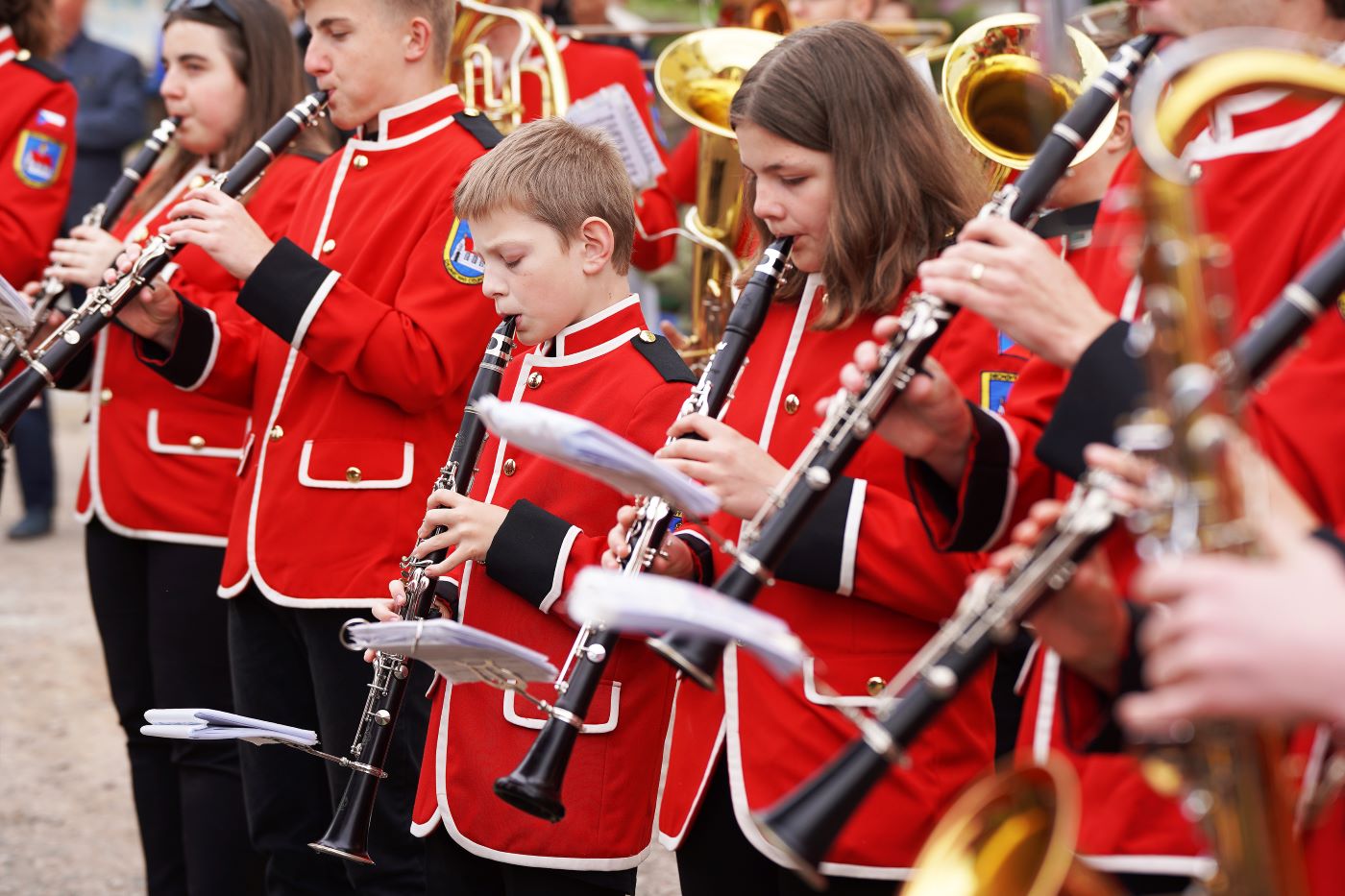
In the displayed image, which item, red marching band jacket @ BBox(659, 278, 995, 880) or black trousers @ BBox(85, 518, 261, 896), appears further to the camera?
black trousers @ BBox(85, 518, 261, 896)

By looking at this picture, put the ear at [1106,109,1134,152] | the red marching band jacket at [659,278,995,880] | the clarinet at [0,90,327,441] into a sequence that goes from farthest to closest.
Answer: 1. the clarinet at [0,90,327,441]
2. the ear at [1106,109,1134,152]
3. the red marching band jacket at [659,278,995,880]

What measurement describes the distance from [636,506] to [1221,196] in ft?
3.03

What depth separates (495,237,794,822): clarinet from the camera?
2.19m

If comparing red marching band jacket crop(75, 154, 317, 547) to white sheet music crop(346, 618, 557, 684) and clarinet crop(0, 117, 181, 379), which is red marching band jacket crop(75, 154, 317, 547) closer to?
clarinet crop(0, 117, 181, 379)

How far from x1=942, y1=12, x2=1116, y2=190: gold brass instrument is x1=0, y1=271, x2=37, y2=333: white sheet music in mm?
1824

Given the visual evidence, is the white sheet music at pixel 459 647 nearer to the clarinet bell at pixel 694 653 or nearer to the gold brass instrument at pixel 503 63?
the clarinet bell at pixel 694 653

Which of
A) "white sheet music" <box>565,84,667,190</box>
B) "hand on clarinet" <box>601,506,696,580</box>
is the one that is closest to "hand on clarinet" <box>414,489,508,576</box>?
"hand on clarinet" <box>601,506,696,580</box>

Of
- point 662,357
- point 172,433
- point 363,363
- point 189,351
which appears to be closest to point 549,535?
point 662,357

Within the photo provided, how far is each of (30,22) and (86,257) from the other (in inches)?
52.1

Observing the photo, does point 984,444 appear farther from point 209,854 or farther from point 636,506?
point 209,854

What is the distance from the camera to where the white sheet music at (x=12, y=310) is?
3.21 metres

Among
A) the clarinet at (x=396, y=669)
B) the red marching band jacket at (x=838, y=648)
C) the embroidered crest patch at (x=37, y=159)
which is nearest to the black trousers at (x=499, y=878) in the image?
the clarinet at (x=396, y=669)

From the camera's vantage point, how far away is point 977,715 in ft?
7.52

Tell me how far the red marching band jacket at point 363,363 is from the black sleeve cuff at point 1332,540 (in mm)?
1911
